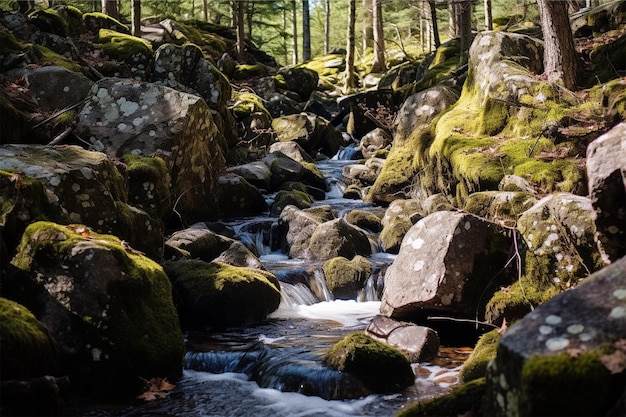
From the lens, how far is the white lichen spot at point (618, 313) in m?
2.62

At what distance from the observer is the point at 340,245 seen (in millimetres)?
10828

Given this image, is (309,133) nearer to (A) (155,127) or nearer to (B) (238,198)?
(B) (238,198)

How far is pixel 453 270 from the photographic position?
705cm

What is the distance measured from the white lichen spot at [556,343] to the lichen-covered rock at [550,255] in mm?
4072

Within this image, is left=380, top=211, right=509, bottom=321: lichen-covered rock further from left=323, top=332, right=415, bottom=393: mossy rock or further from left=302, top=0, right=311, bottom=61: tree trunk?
left=302, top=0, right=311, bottom=61: tree trunk

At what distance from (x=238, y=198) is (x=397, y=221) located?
4.03 metres

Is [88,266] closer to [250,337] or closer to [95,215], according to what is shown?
[95,215]

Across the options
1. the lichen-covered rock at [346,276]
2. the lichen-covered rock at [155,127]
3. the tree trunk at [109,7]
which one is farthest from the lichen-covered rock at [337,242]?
the tree trunk at [109,7]

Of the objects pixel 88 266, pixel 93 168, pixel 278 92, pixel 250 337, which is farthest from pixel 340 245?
pixel 278 92

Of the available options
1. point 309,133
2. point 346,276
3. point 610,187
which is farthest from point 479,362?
point 309,133

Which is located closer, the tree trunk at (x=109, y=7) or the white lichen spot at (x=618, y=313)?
the white lichen spot at (x=618, y=313)

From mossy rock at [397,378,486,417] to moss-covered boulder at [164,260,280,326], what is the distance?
4.90m

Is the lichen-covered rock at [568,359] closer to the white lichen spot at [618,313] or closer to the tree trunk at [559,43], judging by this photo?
the white lichen spot at [618,313]

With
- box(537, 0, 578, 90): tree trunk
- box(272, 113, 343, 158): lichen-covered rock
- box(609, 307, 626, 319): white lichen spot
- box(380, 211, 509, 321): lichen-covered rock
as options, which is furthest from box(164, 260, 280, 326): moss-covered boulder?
box(272, 113, 343, 158): lichen-covered rock
